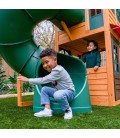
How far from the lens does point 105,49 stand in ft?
13.0

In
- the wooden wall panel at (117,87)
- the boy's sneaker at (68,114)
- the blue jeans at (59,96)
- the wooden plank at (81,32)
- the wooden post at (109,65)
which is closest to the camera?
the boy's sneaker at (68,114)

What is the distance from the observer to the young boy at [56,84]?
2557mm

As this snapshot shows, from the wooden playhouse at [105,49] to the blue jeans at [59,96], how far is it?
Answer: 1.14m

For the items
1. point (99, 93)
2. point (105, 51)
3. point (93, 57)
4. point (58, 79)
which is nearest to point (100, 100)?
point (99, 93)

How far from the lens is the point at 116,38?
426 cm

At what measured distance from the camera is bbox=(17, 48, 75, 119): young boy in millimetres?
2557

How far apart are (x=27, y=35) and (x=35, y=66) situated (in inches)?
17.7

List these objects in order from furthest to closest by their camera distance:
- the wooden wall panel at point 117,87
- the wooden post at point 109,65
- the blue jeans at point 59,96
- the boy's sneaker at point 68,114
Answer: the wooden wall panel at point 117,87 < the wooden post at point 109,65 < the blue jeans at point 59,96 < the boy's sneaker at point 68,114

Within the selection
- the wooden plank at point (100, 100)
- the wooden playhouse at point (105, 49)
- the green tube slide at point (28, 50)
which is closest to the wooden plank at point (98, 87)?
the wooden playhouse at point (105, 49)

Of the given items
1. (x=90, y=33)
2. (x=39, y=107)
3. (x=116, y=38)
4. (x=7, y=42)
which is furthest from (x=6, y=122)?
(x=116, y=38)

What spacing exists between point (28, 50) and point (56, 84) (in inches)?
30.6

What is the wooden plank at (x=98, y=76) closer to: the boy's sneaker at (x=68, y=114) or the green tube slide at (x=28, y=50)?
the green tube slide at (x=28, y=50)

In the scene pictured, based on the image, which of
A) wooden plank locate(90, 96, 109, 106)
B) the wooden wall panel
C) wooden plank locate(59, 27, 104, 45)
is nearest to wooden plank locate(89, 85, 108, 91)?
wooden plank locate(90, 96, 109, 106)

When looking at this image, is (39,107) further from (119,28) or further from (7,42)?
(119,28)
